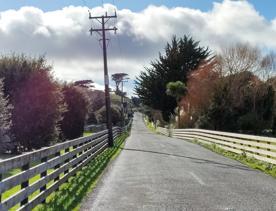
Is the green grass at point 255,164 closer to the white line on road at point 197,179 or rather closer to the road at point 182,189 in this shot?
the road at point 182,189

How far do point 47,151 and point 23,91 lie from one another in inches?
669

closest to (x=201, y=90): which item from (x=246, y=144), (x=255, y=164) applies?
(x=246, y=144)

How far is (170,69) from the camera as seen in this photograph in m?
80.8

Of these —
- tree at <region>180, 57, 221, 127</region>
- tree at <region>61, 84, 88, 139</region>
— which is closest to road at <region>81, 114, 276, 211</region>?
tree at <region>61, 84, 88, 139</region>

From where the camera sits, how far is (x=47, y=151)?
997cm

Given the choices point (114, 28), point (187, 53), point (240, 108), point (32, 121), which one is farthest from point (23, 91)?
point (187, 53)

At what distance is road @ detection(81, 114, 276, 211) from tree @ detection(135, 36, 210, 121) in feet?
208

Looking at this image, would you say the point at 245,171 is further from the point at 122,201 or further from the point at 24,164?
the point at 24,164

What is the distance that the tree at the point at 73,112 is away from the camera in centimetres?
4243

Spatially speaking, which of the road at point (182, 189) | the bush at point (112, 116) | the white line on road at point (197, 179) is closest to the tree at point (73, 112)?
the road at point (182, 189)

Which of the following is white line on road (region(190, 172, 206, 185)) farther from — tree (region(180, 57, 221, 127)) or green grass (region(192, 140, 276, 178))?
tree (region(180, 57, 221, 127))

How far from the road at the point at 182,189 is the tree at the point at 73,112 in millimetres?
25772

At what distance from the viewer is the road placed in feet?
31.7

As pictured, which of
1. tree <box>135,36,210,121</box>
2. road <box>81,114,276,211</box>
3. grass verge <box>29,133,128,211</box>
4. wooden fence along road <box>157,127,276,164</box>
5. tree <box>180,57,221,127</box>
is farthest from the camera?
tree <box>135,36,210,121</box>
